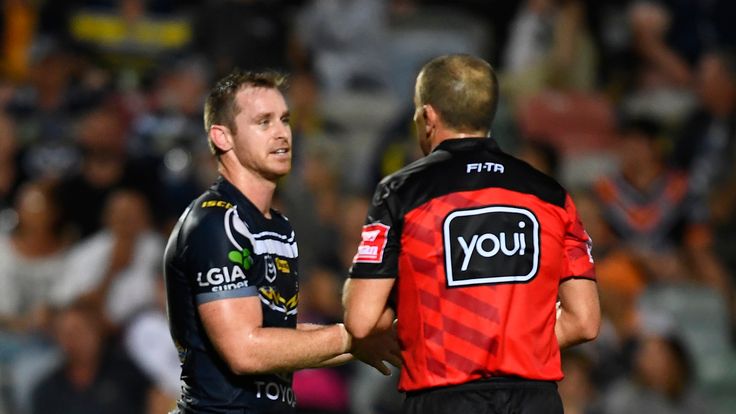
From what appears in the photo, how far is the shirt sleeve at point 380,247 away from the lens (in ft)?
17.9

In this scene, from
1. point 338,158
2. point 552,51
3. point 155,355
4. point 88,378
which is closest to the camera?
point 155,355

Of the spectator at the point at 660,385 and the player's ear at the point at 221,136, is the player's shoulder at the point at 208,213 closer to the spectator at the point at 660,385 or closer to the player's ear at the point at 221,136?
the player's ear at the point at 221,136

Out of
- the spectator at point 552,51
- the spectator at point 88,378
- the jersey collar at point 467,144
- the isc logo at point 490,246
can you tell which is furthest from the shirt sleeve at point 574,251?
the spectator at point 552,51

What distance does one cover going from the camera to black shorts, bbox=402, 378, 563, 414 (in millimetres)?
5395

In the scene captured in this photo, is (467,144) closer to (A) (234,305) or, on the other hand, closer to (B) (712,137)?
(A) (234,305)

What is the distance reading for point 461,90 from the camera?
5.56 m

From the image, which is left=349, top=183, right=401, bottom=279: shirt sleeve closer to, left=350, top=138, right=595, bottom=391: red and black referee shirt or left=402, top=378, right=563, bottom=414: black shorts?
left=350, top=138, right=595, bottom=391: red and black referee shirt

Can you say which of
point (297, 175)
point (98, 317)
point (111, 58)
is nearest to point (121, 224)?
point (98, 317)

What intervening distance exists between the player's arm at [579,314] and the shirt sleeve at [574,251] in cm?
3

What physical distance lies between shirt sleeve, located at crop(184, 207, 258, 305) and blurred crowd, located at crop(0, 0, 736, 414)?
3.96 meters

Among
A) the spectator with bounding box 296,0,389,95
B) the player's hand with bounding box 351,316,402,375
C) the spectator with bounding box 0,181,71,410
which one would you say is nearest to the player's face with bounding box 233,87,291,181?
the player's hand with bounding box 351,316,402,375

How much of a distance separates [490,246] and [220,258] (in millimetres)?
980

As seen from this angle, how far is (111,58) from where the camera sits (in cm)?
1420

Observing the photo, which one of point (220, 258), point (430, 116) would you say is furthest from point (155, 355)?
point (430, 116)
